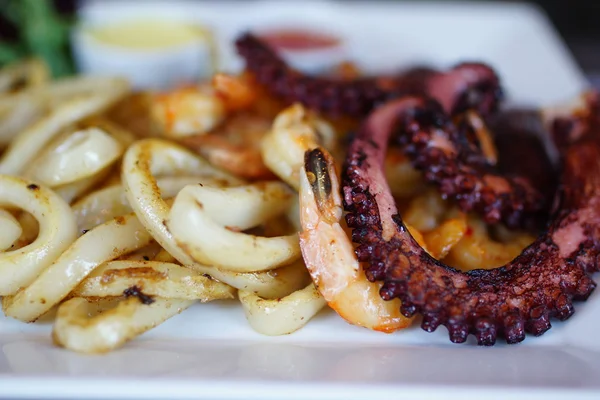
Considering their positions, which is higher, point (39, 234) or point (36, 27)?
point (36, 27)

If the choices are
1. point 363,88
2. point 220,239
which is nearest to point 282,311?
point 220,239

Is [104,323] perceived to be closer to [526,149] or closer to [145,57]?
[526,149]

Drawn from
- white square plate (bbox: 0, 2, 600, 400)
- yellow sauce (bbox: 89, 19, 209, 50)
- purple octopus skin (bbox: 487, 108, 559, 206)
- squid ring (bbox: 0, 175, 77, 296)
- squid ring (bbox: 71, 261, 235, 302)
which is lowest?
white square plate (bbox: 0, 2, 600, 400)

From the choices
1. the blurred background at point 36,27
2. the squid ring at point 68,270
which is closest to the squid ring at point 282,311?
the squid ring at point 68,270

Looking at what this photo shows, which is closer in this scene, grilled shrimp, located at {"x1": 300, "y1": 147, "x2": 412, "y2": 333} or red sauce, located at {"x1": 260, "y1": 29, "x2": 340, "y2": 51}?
grilled shrimp, located at {"x1": 300, "y1": 147, "x2": 412, "y2": 333}

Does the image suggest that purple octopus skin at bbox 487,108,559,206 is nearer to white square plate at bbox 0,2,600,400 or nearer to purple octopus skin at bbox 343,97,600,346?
purple octopus skin at bbox 343,97,600,346

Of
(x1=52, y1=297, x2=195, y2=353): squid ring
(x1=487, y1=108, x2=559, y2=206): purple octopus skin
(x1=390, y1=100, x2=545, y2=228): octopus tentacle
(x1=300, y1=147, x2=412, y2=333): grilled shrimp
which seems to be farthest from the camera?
(x1=487, y1=108, x2=559, y2=206): purple octopus skin

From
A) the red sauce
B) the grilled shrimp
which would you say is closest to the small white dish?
the red sauce
